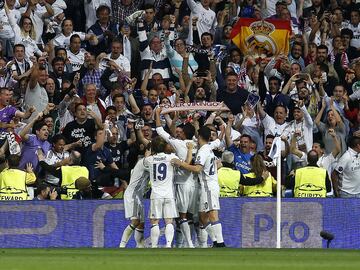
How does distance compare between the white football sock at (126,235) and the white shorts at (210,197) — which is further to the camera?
the white football sock at (126,235)

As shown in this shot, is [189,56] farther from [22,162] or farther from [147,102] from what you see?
[22,162]

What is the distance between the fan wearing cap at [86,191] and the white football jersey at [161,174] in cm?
121

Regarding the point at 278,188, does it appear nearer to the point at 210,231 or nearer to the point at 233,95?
the point at 210,231

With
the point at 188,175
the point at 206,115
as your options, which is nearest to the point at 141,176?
the point at 188,175

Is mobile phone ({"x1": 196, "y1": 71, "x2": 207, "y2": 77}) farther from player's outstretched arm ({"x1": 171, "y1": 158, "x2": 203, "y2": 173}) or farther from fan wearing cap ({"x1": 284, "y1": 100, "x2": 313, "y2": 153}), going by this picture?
player's outstretched arm ({"x1": 171, "y1": 158, "x2": 203, "y2": 173})

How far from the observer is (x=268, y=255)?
16.2 meters

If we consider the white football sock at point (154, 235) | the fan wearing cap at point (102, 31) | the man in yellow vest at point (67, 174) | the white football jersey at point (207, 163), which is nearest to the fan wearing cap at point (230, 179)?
the white football jersey at point (207, 163)

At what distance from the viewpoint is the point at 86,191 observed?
2200 centimetres

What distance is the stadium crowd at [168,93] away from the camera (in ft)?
73.8

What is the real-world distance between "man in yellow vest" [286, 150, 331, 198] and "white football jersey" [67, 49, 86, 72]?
17.6ft

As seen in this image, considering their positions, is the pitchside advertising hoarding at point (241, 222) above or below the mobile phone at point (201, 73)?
below

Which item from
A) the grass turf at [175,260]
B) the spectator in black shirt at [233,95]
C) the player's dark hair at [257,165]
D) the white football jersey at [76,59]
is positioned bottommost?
the grass turf at [175,260]

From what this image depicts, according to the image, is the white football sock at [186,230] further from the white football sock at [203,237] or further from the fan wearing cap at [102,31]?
the fan wearing cap at [102,31]

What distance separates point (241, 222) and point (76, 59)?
5.52 meters
